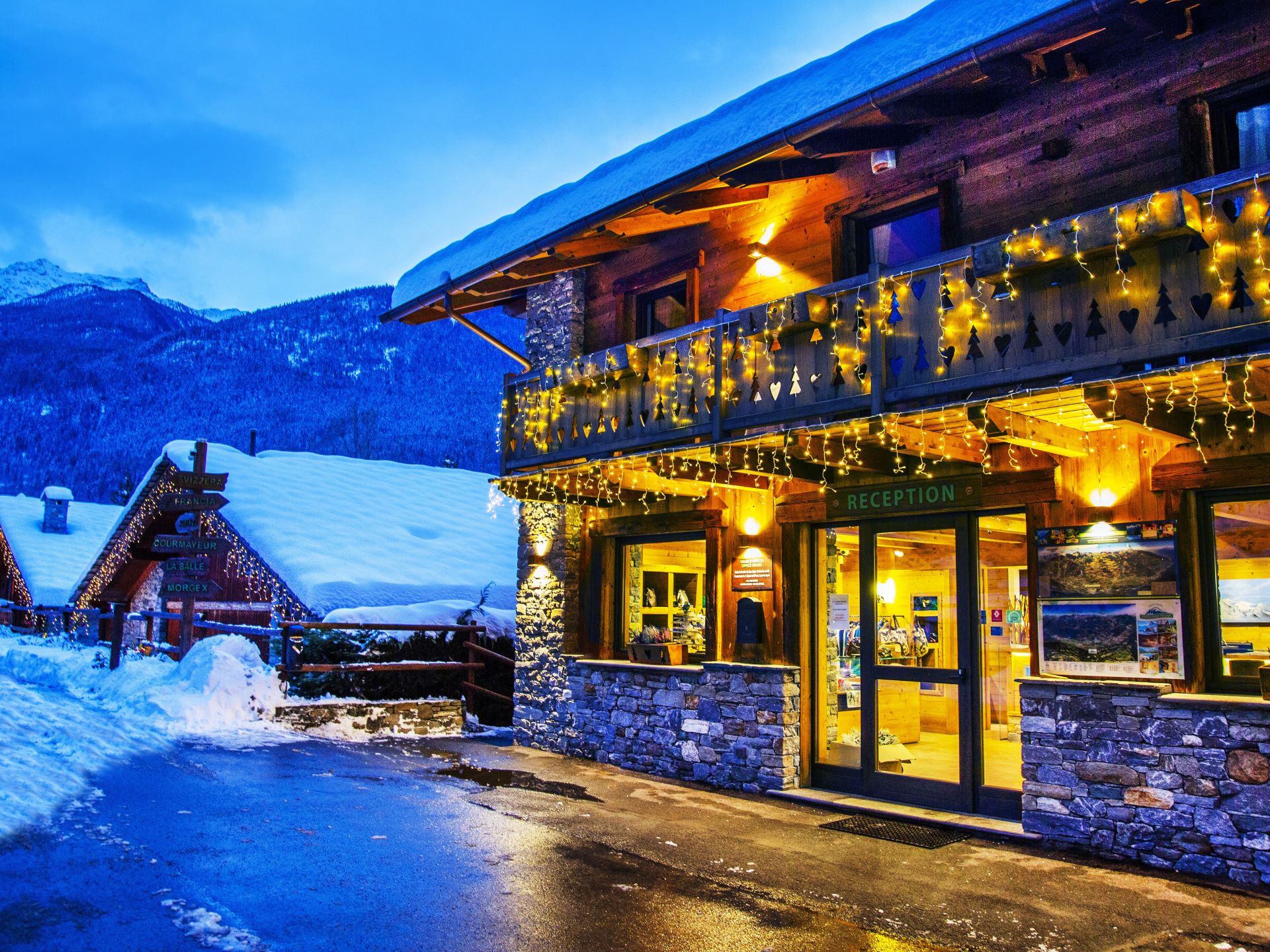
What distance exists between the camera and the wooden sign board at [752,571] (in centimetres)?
1084

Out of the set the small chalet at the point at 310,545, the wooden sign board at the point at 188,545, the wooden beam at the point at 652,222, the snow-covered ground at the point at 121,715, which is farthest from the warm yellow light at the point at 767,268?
the wooden sign board at the point at 188,545

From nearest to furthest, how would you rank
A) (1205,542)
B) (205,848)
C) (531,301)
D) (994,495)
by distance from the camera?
(205,848), (1205,542), (994,495), (531,301)

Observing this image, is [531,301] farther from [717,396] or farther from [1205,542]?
[1205,542]

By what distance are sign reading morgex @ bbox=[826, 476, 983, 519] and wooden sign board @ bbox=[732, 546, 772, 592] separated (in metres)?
0.99

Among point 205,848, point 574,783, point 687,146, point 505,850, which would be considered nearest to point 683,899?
point 505,850

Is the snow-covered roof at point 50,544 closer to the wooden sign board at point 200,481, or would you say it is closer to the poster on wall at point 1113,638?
the wooden sign board at point 200,481

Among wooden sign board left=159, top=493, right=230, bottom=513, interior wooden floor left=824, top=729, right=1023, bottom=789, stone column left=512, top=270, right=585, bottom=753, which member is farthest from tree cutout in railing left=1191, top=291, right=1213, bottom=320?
wooden sign board left=159, top=493, right=230, bottom=513

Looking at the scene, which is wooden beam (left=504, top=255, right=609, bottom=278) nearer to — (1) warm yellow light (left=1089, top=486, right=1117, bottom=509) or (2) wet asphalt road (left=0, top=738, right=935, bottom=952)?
(2) wet asphalt road (left=0, top=738, right=935, bottom=952)

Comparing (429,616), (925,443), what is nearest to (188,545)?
(429,616)

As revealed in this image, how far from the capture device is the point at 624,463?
34.1 feet

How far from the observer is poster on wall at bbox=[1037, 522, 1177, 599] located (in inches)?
308

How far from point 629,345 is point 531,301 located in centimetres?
424

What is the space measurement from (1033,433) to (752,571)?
3.88 meters

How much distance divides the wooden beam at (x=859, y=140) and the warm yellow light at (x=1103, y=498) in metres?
4.14
